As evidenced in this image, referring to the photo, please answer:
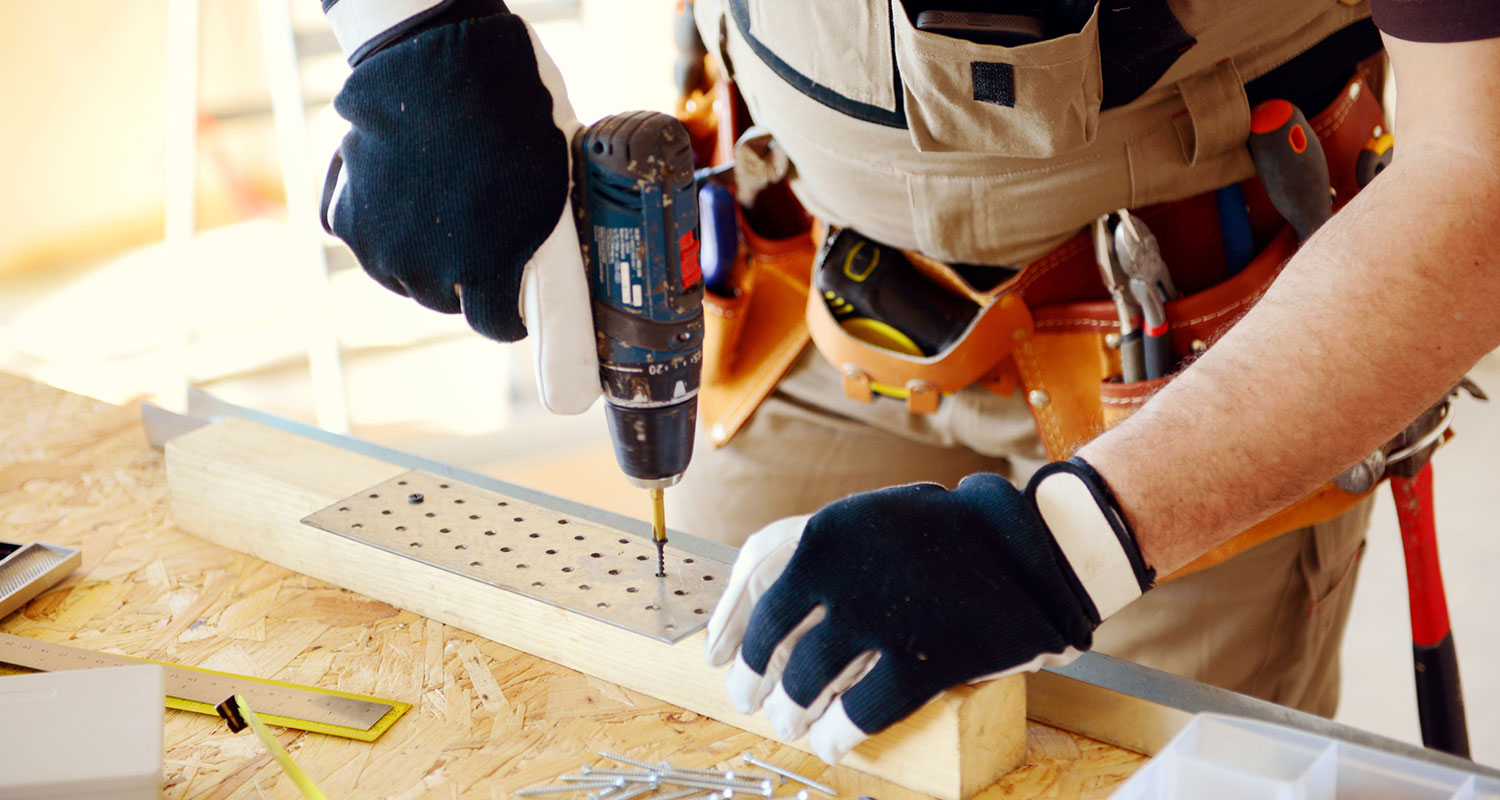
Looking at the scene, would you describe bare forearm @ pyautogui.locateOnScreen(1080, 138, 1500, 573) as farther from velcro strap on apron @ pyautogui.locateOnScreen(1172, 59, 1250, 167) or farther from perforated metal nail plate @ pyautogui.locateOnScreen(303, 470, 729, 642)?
perforated metal nail plate @ pyautogui.locateOnScreen(303, 470, 729, 642)

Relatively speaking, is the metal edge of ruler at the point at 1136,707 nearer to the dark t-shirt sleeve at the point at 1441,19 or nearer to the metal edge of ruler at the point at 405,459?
the metal edge of ruler at the point at 405,459

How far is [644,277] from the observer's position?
3.32ft

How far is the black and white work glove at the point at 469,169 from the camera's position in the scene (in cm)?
100

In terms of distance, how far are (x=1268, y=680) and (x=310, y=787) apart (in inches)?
42.5

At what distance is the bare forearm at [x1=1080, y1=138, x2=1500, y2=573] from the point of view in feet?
2.80

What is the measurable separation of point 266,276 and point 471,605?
3.72 meters

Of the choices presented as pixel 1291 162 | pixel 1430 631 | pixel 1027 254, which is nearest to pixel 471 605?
pixel 1027 254

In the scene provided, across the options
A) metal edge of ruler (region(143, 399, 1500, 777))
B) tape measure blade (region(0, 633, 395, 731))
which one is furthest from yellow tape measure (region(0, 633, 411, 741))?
metal edge of ruler (region(143, 399, 1500, 777))

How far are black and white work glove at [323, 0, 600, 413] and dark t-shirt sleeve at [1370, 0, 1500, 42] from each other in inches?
25.5

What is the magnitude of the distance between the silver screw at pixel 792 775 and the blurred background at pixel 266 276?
2350 millimetres

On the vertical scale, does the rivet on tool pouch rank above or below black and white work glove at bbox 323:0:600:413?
below

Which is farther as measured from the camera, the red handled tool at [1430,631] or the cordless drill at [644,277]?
the red handled tool at [1430,631]

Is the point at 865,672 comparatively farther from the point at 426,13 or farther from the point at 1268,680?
the point at 1268,680

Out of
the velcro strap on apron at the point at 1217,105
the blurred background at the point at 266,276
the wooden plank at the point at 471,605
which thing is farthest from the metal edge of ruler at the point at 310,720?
the blurred background at the point at 266,276
